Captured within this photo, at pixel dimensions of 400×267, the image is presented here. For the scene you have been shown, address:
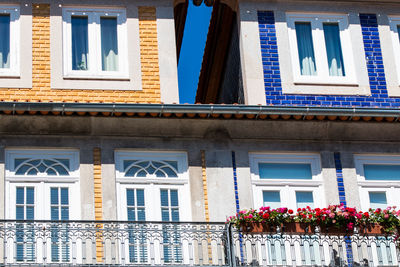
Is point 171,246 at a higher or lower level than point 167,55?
lower

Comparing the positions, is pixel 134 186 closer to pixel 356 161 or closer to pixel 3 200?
pixel 3 200

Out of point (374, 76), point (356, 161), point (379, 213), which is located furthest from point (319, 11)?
point (379, 213)

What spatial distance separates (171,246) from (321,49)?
585 cm

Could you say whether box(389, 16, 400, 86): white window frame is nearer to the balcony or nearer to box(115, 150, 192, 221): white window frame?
the balcony

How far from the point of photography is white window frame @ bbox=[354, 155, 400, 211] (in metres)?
24.5

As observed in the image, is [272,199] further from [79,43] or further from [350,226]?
[79,43]

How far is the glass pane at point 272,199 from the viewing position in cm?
2406

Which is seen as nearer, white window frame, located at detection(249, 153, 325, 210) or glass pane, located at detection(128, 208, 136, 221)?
glass pane, located at detection(128, 208, 136, 221)

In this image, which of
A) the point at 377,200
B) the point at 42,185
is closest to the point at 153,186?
the point at 42,185

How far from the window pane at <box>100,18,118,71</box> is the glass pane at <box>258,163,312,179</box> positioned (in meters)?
3.76

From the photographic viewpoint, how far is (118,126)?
78.6 feet

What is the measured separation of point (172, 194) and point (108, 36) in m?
3.87

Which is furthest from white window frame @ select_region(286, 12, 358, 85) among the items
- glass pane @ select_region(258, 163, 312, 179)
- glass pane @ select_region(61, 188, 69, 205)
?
glass pane @ select_region(61, 188, 69, 205)

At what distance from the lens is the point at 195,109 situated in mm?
23797
